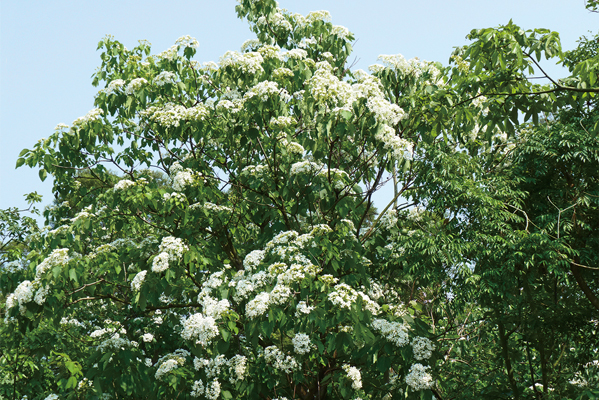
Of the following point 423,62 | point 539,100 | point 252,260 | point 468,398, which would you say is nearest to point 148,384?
point 252,260

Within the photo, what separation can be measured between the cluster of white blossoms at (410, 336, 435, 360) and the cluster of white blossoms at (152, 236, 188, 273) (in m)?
2.33

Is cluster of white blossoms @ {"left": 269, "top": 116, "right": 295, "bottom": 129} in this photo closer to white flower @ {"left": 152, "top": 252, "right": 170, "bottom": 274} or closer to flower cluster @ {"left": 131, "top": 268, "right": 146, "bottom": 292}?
white flower @ {"left": 152, "top": 252, "right": 170, "bottom": 274}

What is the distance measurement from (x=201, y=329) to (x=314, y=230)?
1.44m

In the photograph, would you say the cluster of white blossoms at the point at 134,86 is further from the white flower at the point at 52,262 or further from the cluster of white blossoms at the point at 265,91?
the white flower at the point at 52,262

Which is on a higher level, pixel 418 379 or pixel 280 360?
pixel 280 360

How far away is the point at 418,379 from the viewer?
4.38 meters

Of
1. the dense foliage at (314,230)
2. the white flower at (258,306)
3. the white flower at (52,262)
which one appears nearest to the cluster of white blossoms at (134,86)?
the dense foliage at (314,230)

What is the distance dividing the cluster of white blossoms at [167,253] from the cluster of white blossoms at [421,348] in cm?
233

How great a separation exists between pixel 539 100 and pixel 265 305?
9.23 ft

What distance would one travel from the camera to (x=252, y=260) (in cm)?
508

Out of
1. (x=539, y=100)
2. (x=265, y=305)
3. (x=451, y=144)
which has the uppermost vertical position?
(x=451, y=144)

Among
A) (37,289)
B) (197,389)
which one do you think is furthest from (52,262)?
(197,389)

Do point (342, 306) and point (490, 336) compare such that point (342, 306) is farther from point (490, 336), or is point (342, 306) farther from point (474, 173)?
point (490, 336)

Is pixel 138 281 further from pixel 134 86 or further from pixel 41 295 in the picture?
pixel 134 86
